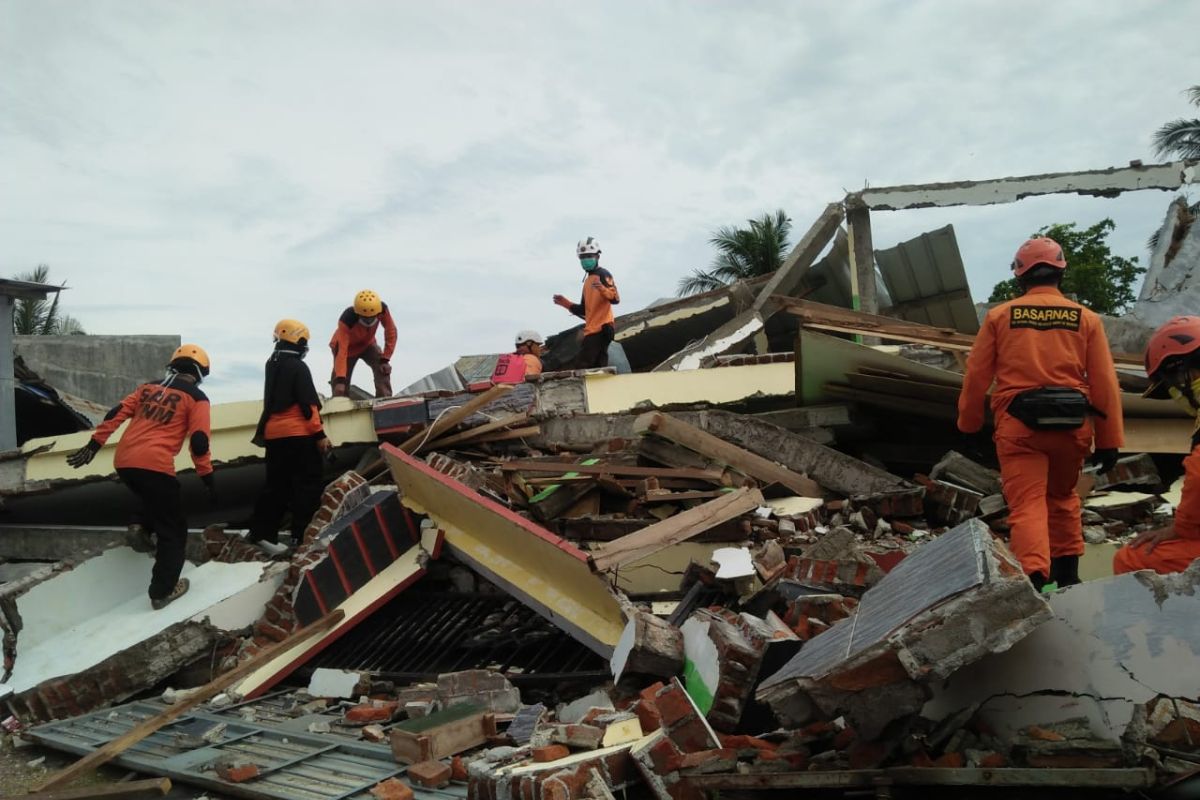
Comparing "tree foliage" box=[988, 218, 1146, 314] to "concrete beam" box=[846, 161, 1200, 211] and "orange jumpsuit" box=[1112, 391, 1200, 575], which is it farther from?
"orange jumpsuit" box=[1112, 391, 1200, 575]

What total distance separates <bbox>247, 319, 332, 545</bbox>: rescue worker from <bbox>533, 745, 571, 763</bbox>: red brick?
12.5 ft

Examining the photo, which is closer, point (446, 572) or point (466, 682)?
point (466, 682)

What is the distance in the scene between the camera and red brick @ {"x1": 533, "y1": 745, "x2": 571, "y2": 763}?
329 cm

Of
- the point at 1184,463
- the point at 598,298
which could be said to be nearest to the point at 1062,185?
the point at 598,298

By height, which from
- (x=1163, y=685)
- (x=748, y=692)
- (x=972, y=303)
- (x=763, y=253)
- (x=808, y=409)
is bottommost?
(x=748, y=692)

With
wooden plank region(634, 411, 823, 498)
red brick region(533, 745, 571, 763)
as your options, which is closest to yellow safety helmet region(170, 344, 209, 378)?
wooden plank region(634, 411, 823, 498)

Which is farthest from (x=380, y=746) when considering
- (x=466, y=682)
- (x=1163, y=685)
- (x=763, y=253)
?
(x=763, y=253)

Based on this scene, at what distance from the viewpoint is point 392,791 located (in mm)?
3428

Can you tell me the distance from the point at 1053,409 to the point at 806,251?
788 centimetres

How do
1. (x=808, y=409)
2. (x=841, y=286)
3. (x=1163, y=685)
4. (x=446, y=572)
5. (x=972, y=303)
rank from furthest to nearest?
1. (x=841, y=286)
2. (x=972, y=303)
3. (x=808, y=409)
4. (x=446, y=572)
5. (x=1163, y=685)

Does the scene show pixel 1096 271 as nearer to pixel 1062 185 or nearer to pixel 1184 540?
pixel 1062 185

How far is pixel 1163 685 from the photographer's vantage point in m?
2.51

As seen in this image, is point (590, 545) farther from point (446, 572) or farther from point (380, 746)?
point (380, 746)

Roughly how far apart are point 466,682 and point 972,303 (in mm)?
9091
